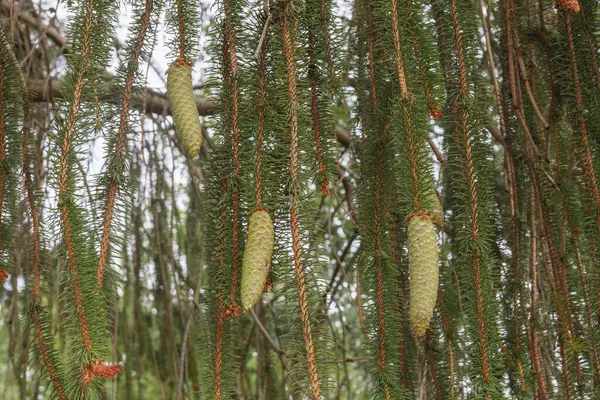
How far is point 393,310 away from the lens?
1.08m

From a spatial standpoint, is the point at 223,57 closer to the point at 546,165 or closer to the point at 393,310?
the point at 393,310

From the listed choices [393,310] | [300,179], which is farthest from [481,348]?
[300,179]

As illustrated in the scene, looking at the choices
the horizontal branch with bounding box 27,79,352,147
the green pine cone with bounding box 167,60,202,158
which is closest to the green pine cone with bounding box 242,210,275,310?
the green pine cone with bounding box 167,60,202,158

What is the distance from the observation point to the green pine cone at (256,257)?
83 cm

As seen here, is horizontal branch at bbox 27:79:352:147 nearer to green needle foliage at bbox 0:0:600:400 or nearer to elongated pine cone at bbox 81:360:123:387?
green needle foliage at bbox 0:0:600:400

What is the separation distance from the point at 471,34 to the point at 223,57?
389 millimetres

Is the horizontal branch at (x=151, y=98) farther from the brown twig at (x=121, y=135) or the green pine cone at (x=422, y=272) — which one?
the green pine cone at (x=422, y=272)

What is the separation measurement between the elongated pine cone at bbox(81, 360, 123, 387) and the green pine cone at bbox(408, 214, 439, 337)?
361 mm

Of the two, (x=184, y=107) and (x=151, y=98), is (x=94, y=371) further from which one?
(x=151, y=98)

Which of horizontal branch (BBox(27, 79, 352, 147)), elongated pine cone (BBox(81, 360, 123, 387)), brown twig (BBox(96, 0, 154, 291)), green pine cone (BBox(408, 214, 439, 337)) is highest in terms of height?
horizontal branch (BBox(27, 79, 352, 147))

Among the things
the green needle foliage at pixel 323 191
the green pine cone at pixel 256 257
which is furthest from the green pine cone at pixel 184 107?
the green pine cone at pixel 256 257

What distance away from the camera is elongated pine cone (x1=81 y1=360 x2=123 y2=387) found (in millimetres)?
869

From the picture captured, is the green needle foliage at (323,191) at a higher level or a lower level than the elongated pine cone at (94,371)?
higher

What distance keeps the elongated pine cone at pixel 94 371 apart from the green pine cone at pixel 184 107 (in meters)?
0.28
